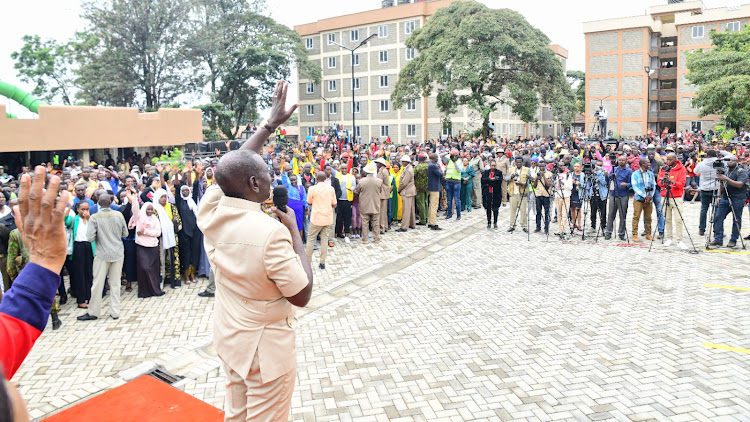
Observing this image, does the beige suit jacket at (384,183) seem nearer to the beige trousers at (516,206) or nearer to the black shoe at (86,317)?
the beige trousers at (516,206)

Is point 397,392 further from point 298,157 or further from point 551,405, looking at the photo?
point 298,157

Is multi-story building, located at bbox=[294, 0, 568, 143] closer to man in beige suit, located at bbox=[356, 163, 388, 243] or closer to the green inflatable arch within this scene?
the green inflatable arch

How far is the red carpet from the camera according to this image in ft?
15.2

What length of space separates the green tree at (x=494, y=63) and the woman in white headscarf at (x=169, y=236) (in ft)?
77.0

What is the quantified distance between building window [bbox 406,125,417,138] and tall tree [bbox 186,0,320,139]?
1042 centimetres

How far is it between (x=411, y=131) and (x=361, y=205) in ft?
127

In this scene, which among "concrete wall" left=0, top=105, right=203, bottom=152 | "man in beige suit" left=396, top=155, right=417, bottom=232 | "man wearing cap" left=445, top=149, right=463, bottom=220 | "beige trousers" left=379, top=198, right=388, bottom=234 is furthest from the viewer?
"concrete wall" left=0, top=105, right=203, bottom=152

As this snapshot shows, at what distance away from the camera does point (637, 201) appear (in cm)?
1220

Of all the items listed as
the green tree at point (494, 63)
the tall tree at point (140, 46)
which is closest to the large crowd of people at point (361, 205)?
the green tree at point (494, 63)

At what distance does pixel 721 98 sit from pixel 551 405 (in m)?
32.2

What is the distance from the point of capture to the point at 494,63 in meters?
31.2

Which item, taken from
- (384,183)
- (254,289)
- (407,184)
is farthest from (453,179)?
(254,289)

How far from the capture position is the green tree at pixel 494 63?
3034cm

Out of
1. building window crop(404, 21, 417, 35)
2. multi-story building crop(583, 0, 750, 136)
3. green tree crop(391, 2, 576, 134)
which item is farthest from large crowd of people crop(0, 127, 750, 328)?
multi-story building crop(583, 0, 750, 136)
